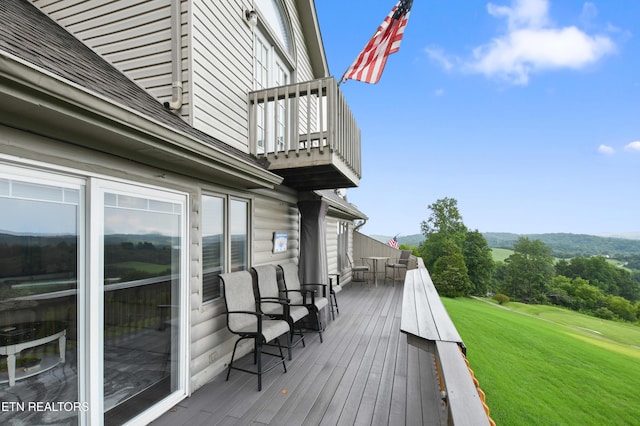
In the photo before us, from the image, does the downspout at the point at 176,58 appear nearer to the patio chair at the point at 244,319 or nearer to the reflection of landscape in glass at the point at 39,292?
the reflection of landscape in glass at the point at 39,292

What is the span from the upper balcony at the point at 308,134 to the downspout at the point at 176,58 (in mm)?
→ 1103

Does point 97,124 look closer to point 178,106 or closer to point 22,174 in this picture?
point 22,174

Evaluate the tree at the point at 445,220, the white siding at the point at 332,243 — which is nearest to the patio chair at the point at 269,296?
the white siding at the point at 332,243

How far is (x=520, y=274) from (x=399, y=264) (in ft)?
110

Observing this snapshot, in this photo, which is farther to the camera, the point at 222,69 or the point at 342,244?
the point at 342,244

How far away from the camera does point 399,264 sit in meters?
10.4

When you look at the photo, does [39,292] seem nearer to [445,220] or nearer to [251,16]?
[251,16]

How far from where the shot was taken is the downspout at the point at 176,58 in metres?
3.01

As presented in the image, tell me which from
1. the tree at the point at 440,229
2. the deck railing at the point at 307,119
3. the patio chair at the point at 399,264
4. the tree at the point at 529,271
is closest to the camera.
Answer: the deck railing at the point at 307,119

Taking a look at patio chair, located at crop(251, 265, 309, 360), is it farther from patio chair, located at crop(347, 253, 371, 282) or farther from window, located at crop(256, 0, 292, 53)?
patio chair, located at crop(347, 253, 371, 282)

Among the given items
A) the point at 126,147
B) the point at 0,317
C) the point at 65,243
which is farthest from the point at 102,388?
the point at 126,147

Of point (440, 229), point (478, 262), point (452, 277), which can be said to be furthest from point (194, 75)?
point (478, 262)

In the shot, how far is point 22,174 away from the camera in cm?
161

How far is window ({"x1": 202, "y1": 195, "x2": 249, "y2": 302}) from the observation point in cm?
318
